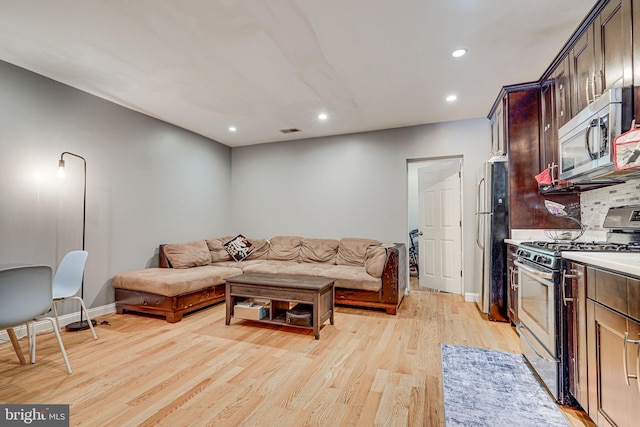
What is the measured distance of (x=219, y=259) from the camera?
4.87m

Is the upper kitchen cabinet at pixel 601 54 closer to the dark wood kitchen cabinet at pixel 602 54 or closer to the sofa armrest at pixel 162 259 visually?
the dark wood kitchen cabinet at pixel 602 54

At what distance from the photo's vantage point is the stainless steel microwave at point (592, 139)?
1792 millimetres

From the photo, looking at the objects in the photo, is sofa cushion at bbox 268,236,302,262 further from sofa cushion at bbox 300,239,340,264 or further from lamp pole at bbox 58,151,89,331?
lamp pole at bbox 58,151,89,331

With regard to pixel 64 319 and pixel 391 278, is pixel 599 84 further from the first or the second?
pixel 64 319

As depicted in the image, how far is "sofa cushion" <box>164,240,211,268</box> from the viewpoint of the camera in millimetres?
4152

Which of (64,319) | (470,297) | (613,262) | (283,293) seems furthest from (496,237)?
(64,319)

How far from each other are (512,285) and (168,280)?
368 centimetres

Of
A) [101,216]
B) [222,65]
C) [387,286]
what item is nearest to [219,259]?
[101,216]

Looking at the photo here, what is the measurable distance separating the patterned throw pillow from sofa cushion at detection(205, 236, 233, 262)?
0.06 metres

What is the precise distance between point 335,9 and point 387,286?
2884 mm

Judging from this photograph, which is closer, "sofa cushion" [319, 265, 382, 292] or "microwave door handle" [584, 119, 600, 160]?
"microwave door handle" [584, 119, 600, 160]

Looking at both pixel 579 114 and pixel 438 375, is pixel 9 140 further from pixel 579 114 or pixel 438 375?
pixel 579 114

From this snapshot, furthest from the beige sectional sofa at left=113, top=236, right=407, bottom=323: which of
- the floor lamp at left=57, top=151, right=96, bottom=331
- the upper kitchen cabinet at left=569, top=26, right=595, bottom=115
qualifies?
the upper kitchen cabinet at left=569, top=26, right=595, bottom=115

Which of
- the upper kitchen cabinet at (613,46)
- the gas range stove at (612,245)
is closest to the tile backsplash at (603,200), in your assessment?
the gas range stove at (612,245)
